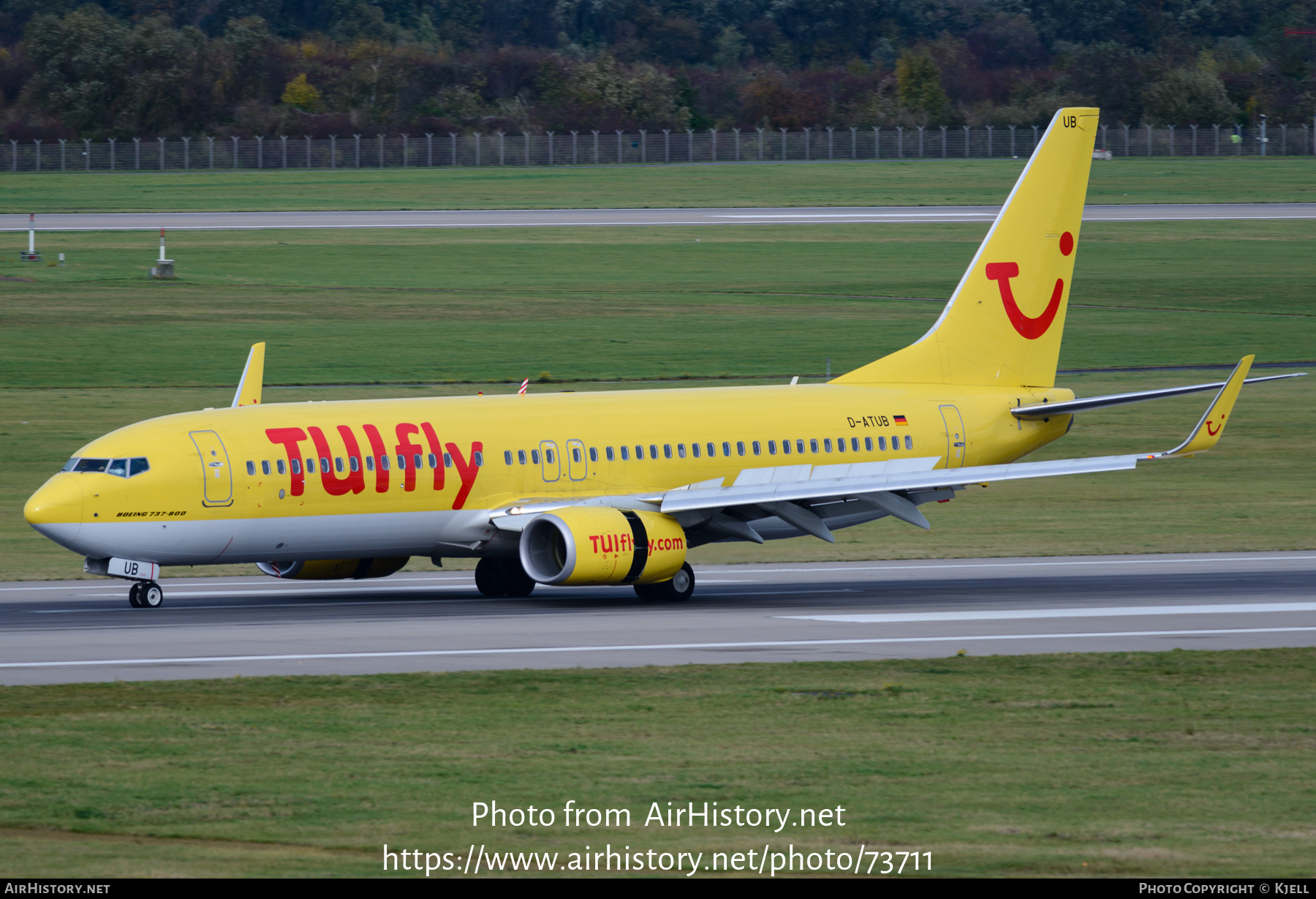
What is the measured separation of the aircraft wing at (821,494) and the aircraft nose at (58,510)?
24.7 ft

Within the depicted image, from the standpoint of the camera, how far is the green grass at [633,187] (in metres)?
126

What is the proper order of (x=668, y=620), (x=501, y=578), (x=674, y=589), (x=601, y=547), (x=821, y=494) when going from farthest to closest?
(x=501, y=578)
(x=674, y=589)
(x=821, y=494)
(x=601, y=547)
(x=668, y=620)

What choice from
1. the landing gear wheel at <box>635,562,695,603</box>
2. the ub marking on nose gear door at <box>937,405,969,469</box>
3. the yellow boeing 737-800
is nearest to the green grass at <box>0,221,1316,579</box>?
the ub marking on nose gear door at <box>937,405,969,469</box>

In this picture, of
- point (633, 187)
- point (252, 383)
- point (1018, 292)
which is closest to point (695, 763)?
point (252, 383)

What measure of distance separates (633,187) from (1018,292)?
301 feet

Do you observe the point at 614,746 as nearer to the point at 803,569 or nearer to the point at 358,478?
the point at 358,478

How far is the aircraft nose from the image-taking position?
34.1 metres

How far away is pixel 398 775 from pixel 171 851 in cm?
364

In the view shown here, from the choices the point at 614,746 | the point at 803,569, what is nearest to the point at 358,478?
the point at 803,569

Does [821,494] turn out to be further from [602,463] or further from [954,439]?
[954,439]

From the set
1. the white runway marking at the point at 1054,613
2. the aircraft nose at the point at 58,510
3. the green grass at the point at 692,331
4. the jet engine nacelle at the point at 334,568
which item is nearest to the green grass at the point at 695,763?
the white runway marking at the point at 1054,613

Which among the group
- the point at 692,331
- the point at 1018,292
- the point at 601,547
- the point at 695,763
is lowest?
the point at 692,331

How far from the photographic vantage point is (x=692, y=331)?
3263 inches

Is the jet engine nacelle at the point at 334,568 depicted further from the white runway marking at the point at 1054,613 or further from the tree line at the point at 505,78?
the tree line at the point at 505,78
